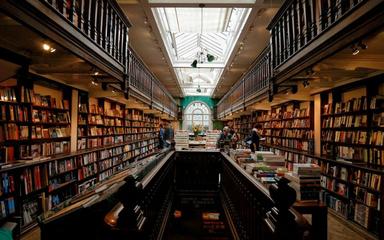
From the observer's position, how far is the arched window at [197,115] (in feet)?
70.8

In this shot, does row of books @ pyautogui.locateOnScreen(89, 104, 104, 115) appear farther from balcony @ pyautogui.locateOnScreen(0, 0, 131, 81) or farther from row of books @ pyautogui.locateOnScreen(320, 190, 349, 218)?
row of books @ pyautogui.locateOnScreen(320, 190, 349, 218)

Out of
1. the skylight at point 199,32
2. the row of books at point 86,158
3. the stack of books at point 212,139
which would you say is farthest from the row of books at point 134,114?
the row of books at point 86,158

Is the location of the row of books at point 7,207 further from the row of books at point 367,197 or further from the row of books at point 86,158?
the row of books at point 367,197

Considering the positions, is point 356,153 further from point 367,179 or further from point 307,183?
point 307,183

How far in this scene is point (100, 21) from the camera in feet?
13.1

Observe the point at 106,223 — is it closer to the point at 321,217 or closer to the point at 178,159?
the point at 321,217

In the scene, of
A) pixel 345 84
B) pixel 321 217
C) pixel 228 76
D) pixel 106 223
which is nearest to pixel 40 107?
pixel 106 223

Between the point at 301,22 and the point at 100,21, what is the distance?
10.0ft

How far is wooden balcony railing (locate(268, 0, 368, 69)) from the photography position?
2.97 meters

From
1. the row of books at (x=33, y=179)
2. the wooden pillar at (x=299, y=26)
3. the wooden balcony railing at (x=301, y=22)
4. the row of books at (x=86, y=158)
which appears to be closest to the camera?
the wooden balcony railing at (x=301, y=22)

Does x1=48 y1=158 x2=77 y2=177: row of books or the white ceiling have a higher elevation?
the white ceiling

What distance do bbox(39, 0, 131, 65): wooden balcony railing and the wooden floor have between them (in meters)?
3.09

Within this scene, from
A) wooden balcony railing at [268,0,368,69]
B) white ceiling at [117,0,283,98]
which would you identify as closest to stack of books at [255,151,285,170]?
wooden balcony railing at [268,0,368,69]

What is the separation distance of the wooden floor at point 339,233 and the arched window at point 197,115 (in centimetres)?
1673
